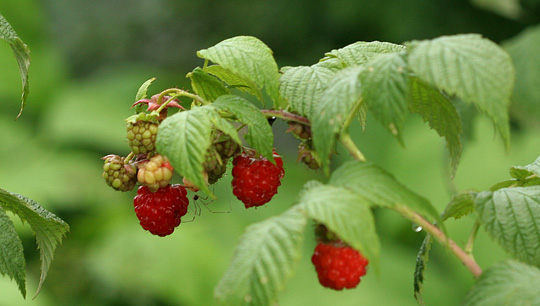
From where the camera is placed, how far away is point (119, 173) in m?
0.73

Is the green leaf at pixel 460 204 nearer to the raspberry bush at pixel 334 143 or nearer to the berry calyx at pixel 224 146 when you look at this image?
the raspberry bush at pixel 334 143

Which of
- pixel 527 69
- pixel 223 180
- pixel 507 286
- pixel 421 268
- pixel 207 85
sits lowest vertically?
pixel 223 180

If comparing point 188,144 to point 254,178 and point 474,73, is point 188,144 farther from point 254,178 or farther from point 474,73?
point 474,73

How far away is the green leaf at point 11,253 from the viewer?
0.77 metres

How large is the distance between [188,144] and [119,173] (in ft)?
0.53

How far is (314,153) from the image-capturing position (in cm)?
71

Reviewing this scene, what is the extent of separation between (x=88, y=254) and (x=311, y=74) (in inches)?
83.1

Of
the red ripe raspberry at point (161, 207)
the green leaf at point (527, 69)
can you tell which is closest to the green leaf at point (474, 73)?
the red ripe raspberry at point (161, 207)

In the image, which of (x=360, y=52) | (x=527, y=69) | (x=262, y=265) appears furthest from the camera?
(x=527, y=69)

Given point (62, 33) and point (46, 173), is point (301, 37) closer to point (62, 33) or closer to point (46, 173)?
point (46, 173)

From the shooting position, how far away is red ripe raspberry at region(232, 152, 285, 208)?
0.72 meters

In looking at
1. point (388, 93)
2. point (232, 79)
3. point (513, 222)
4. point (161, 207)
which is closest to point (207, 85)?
point (232, 79)

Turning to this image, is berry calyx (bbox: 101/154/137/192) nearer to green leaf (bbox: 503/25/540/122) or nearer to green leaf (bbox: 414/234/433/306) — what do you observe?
green leaf (bbox: 414/234/433/306)

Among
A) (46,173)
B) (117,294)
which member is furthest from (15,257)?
(46,173)
